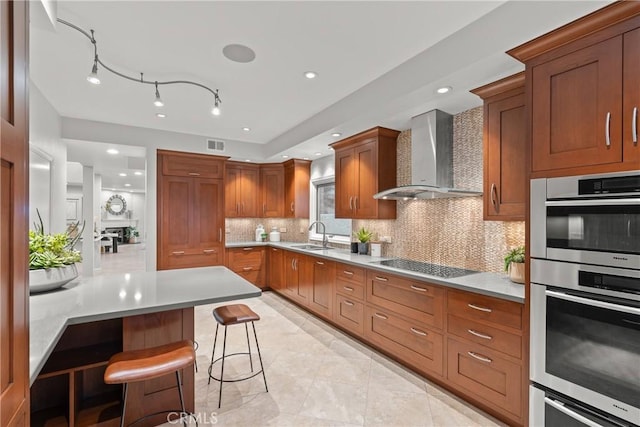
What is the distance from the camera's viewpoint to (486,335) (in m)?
2.15

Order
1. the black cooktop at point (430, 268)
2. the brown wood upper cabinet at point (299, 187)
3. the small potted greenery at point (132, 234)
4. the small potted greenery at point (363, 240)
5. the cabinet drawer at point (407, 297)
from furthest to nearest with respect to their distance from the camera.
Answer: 1. the small potted greenery at point (132, 234)
2. the brown wood upper cabinet at point (299, 187)
3. the small potted greenery at point (363, 240)
4. the black cooktop at point (430, 268)
5. the cabinet drawer at point (407, 297)

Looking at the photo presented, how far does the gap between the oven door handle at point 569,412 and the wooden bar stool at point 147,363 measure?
6.81 feet

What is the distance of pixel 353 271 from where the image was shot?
3453 millimetres

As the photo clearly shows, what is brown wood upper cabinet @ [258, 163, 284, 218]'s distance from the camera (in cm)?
586

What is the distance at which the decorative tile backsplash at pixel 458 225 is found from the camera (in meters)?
2.72

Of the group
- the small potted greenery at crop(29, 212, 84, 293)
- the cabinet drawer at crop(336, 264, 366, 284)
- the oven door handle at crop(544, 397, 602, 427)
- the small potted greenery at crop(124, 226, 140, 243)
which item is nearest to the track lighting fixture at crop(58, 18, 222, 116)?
the small potted greenery at crop(29, 212, 84, 293)

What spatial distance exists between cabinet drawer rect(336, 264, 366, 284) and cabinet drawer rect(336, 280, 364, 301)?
45 mm

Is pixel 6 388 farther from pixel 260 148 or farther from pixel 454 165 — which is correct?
pixel 260 148

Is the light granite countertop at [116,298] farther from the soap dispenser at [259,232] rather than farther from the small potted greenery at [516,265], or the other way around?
the soap dispenser at [259,232]

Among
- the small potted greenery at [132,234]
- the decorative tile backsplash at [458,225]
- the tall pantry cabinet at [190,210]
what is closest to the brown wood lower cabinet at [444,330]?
the decorative tile backsplash at [458,225]

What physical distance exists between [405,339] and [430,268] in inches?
28.0

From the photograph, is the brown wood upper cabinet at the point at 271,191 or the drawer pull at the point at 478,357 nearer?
the drawer pull at the point at 478,357

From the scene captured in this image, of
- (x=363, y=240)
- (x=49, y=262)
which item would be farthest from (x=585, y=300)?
(x=49, y=262)

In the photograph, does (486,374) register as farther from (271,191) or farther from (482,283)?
(271,191)
